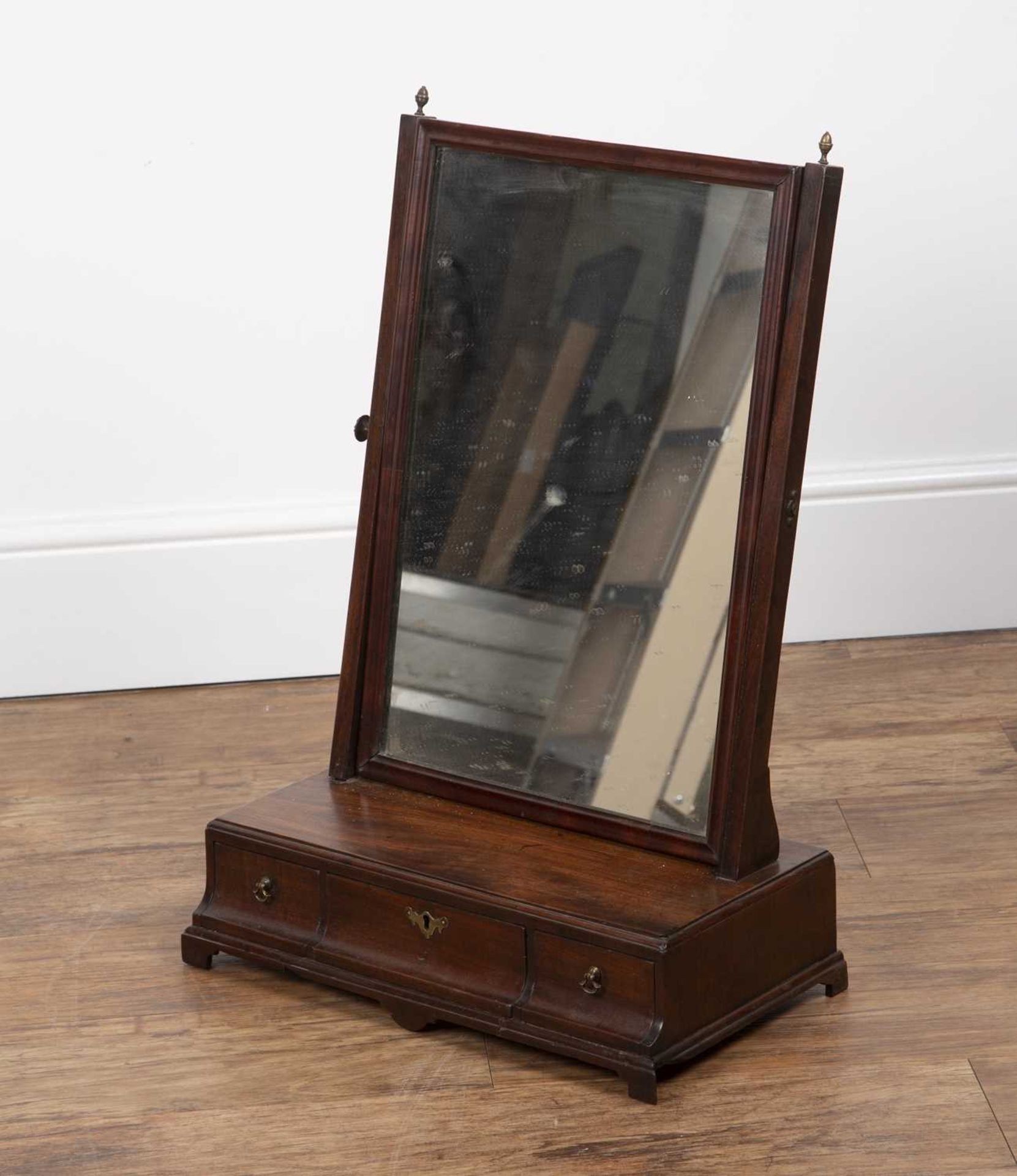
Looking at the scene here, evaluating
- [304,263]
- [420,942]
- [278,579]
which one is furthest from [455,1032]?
[304,263]

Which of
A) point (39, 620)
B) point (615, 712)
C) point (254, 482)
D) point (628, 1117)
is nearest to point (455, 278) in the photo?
point (615, 712)

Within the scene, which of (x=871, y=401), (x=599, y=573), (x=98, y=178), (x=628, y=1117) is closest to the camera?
(x=628, y=1117)

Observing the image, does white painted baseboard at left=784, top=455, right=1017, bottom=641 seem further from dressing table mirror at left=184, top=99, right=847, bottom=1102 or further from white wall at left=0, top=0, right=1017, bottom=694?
dressing table mirror at left=184, top=99, right=847, bottom=1102

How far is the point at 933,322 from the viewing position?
3.33 metres

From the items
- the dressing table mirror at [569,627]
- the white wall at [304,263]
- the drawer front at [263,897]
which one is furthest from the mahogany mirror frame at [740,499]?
the white wall at [304,263]

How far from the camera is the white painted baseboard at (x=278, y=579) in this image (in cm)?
328

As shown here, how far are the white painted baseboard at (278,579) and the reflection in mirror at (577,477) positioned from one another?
1.07 meters

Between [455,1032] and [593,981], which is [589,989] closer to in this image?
[593,981]

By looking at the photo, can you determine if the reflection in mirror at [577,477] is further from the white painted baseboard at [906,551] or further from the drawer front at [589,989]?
the white painted baseboard at [906,551]

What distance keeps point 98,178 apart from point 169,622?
776mm

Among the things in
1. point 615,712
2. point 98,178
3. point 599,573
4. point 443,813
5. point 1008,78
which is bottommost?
point 443,813

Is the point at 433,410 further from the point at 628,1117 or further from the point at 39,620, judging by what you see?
the point at 39,620

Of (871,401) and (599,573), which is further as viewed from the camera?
(871,401)

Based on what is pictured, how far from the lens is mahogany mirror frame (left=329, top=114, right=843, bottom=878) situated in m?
1.96
